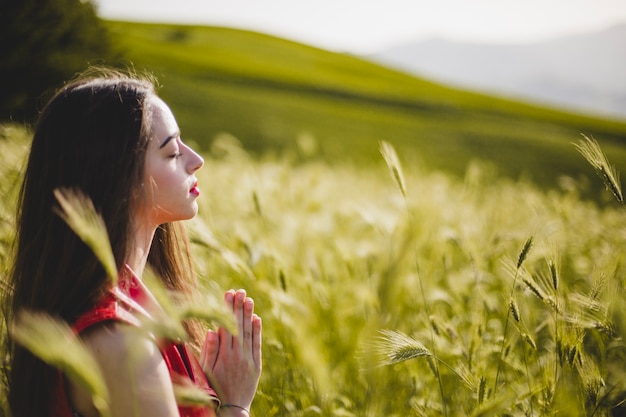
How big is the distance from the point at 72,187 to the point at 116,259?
0.66ft

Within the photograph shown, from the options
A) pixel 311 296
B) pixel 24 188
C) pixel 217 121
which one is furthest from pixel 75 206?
pixel 217 121

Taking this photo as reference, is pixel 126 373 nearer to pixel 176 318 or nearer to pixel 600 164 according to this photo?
pixel 176 318

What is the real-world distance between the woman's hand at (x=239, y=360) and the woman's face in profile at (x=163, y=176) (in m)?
0.28

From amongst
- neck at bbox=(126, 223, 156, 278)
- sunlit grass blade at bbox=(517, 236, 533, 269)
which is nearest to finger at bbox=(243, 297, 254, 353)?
neck at bbox=(126, 223, 156, 278)

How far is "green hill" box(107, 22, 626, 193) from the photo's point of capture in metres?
20.1

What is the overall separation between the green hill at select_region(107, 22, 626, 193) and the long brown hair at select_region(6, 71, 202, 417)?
402 inches

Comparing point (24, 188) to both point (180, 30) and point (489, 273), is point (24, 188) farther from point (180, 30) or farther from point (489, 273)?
point (180, 30)

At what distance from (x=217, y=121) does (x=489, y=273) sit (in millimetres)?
19659

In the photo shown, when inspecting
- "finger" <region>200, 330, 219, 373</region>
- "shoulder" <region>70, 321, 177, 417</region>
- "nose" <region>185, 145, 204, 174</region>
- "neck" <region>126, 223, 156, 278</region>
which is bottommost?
"finger" <region>200, 330, 219, 373</region>

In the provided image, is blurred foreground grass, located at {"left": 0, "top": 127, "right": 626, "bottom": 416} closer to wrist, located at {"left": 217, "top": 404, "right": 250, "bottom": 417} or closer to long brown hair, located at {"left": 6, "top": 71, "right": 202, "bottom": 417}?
wrist, located at {"left": 217, "top": 404, "right": 250, "bottom": 417}

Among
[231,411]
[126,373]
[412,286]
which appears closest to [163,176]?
[126,373]

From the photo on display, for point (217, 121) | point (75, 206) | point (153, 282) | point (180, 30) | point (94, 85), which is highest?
point (180, 30)

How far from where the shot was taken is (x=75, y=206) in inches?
32.6

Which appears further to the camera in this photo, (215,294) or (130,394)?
(215,294)
